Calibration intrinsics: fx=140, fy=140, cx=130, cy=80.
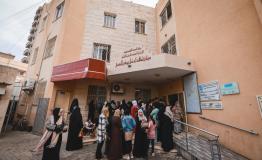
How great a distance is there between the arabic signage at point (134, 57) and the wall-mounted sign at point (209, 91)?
311 centimetres

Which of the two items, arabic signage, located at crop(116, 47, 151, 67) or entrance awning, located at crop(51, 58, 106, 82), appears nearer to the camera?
arabic signage, located at crop(116, 47, 151, 67)

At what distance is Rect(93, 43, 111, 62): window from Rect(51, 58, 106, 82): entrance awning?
92.5 inches

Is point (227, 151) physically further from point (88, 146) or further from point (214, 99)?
point (88, 146)

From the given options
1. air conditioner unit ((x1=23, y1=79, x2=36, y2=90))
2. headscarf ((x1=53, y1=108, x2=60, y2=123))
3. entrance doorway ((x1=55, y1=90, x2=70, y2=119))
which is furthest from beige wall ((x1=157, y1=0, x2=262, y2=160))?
air conditioner unit ((x1=23, y1=79, x2=36, y2=90))

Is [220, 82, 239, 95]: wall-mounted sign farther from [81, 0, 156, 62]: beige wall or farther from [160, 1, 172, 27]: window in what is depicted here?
[160, 1, 172, 27]: window

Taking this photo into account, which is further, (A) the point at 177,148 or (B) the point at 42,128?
(B) the point at 42,128

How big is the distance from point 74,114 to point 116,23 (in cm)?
874

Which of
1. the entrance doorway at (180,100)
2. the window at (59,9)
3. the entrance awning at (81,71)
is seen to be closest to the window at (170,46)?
the entrance doorway at (180,100)

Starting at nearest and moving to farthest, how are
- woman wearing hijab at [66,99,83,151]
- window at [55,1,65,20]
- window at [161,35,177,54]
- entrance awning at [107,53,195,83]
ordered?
woman wearing hijab at [66,99,83,151], entrance awning at [107,53,195,83], window at [161,35,177,54], window at [55,1,65,20]

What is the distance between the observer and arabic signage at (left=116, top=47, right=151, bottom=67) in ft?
25.6

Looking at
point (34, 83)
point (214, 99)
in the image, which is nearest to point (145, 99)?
point (214, 99)

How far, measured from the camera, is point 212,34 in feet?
22.3

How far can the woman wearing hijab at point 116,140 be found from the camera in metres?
4.79

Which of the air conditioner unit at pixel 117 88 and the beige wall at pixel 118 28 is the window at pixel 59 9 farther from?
the air conditioner unit at pixel 117 88
